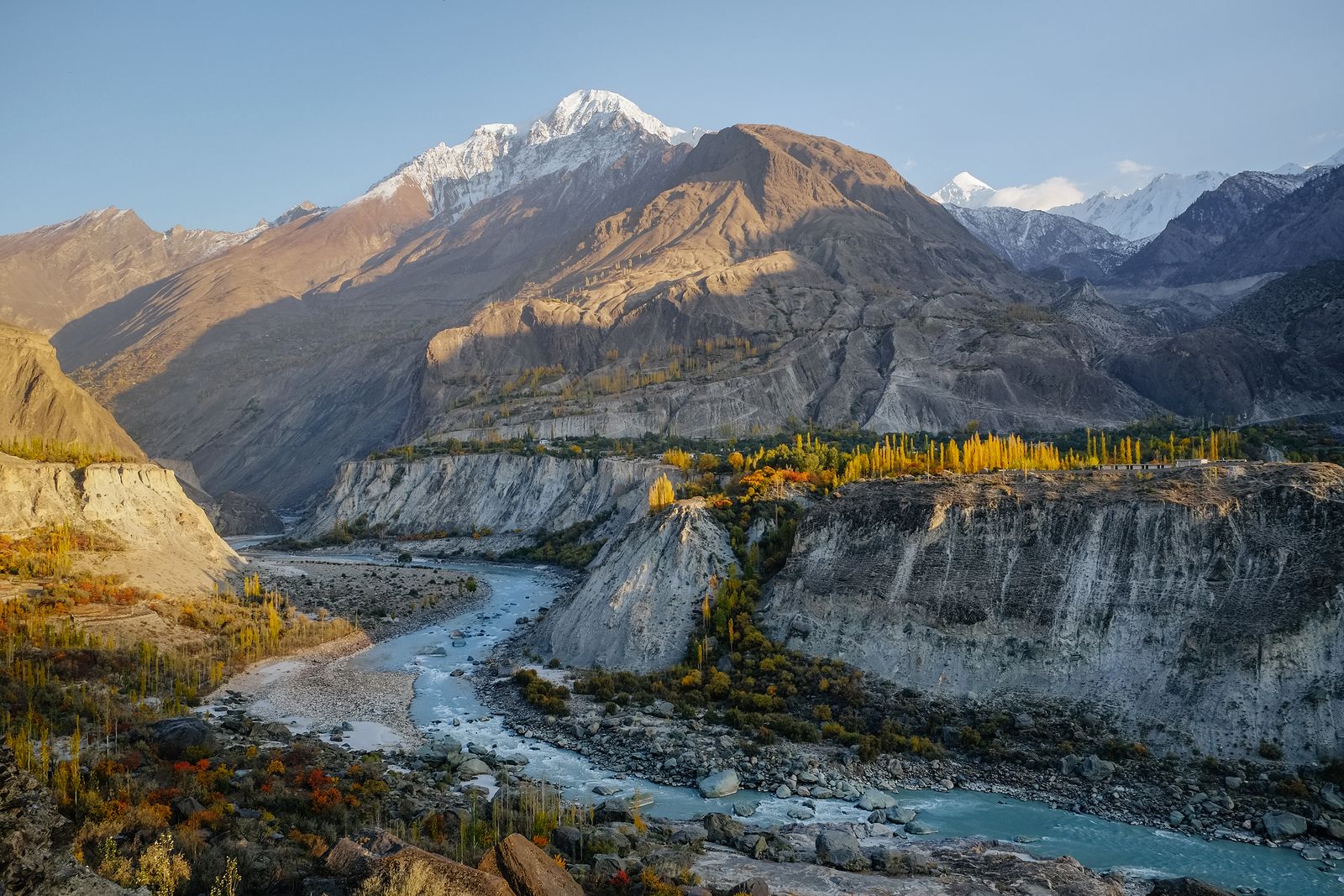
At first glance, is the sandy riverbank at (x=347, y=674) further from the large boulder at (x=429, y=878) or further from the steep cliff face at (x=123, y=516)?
the large boulder at (x=429, y=878)

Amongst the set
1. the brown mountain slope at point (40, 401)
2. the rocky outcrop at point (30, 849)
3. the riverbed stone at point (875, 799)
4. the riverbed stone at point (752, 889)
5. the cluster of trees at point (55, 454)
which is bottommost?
the riverbed stone at point (875, 799)

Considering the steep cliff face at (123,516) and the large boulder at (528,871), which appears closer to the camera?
the large boulder at (528,871)

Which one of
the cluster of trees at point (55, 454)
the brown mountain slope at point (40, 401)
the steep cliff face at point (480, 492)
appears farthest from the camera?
the brown mountain slope at point (40, 401)

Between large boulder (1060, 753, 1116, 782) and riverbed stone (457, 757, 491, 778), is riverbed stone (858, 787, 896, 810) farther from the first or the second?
riverbed stone (457, 757, 491, 778)

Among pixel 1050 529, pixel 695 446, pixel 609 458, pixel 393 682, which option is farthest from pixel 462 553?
pixel 1050 529

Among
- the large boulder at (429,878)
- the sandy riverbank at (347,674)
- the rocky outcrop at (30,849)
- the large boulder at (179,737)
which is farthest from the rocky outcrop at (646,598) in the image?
the rocky outcrop at (30,849)

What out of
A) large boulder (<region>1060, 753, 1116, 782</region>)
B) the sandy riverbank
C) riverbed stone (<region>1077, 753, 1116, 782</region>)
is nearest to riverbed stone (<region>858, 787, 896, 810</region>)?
large boulder (<region>1060, 753, 1116, 782</region>)
